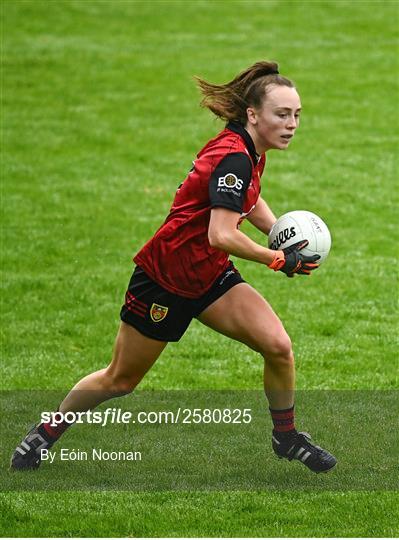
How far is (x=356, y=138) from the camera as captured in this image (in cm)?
1645

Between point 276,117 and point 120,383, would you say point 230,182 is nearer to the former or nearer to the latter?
point 276,117

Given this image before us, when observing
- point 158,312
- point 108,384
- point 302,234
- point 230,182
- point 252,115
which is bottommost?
point 108,384

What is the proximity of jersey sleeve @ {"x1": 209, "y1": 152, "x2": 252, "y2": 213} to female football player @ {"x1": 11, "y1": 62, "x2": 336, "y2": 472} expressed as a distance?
13 millimetres

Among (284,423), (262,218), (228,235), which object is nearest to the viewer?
(228,235)

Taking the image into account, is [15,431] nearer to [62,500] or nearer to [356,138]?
[62,500]

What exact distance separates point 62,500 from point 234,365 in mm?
3272

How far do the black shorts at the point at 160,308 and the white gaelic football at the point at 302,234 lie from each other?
1.30ft

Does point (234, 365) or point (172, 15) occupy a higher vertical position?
point (172, 15)

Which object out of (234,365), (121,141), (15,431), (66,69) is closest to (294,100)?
(15,431)

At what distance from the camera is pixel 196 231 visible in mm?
6691

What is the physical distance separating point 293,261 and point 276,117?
76 centimetres

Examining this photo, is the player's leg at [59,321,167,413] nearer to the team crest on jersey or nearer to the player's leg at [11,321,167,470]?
the player's leg at [11,321,167,470]

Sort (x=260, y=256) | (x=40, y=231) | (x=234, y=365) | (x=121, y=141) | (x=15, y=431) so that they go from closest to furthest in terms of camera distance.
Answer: (x=260, y=256) → (x=15, y=431) → (x=234, y=365) → (x=40, y=231) → (x=121, y=141)

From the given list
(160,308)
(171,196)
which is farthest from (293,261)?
(171,196)
